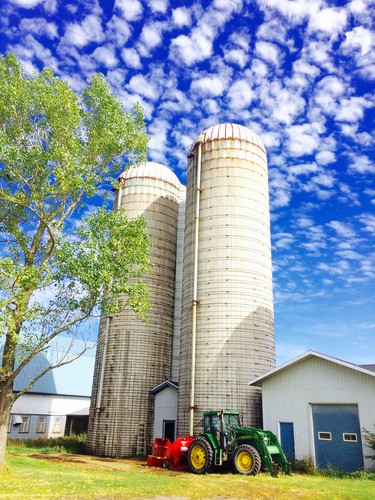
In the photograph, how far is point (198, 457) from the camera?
1903 centimetres

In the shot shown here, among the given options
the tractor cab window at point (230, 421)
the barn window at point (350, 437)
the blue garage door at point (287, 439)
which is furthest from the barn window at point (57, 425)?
the barn window at point (350, 437)

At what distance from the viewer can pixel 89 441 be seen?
30.0 meters

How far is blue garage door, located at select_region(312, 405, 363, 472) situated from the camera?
20.2 metres

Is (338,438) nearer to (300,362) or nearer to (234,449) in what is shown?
(300,362)

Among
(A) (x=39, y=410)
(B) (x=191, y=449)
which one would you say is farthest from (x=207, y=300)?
(A) (x=39, y=410)

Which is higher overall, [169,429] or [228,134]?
[228,134]

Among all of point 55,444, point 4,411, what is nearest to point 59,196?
point 4,411

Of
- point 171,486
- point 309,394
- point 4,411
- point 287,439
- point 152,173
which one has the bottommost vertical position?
point 171,486

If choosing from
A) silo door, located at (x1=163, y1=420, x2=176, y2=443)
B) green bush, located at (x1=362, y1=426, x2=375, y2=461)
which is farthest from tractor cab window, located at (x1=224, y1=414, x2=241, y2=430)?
silo door, located at (x1=163, y1=420, x2=176, y2=443)

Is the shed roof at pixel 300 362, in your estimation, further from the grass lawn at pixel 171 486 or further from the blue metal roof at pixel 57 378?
the blue metal roof at pixel 57 378

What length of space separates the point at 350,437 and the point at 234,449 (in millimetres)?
6207

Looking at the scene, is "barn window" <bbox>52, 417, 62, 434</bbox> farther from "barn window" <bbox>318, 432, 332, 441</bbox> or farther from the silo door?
"barn window" <bbox>318, 432, 332, 441</bbox>

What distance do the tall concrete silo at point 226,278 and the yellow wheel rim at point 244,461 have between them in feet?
21.9

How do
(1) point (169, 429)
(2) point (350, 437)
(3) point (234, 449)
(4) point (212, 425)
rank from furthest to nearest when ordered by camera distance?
(1) point (169, 429) < (2) point (350, 437) < (4) point (212, 425) < (3) point (234, 449)
